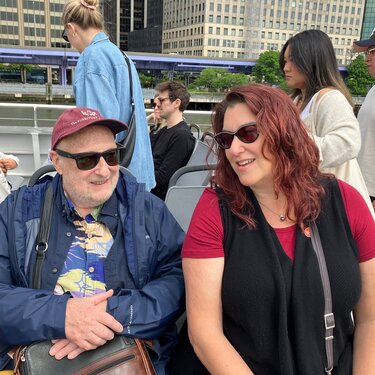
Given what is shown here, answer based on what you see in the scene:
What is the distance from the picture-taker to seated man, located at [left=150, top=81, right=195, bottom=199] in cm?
365

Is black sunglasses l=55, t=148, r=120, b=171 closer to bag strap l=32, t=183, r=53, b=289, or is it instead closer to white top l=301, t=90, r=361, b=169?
bag strap l=32, t=183, r=53, b=289

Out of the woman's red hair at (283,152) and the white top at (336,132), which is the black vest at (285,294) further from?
the white top at (336,132)

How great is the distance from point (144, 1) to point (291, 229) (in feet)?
421

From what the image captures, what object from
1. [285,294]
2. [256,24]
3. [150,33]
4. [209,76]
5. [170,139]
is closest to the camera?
[285,294]

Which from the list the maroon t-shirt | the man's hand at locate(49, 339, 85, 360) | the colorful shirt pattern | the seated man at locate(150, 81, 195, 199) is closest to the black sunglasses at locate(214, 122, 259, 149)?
the maroon t-shirt

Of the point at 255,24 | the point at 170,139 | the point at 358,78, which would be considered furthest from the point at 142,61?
the point at 170,139

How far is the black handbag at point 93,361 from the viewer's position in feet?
4.74

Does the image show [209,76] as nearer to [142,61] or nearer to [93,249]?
[142,61]

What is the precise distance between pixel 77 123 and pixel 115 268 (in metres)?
0.65

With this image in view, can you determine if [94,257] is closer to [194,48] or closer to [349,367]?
[349,367]

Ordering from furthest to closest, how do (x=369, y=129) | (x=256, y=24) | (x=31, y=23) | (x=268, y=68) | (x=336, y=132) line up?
(x=256, y=24) < (x=31, y=23) < (x=268, y=68) < (x=369, y=129) < (x=336, y=132)

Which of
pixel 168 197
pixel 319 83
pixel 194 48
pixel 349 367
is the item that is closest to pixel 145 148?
pixel 168 197

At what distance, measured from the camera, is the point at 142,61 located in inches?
2443

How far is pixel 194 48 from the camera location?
321ft
